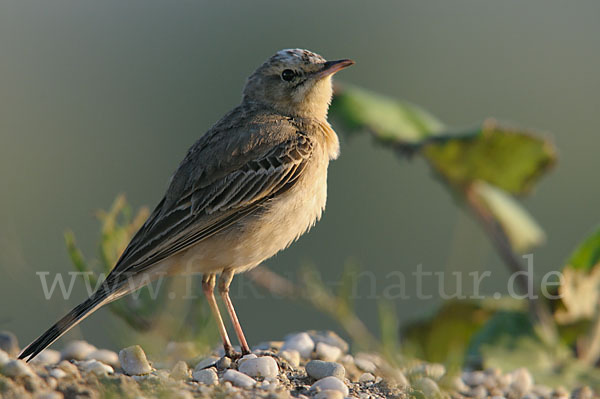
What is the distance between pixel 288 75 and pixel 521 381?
10.7 feet

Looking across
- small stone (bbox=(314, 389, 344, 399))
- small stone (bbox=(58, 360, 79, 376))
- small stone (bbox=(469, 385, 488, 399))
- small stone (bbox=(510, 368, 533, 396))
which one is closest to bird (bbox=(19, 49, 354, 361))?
small stone (bbox=(58, 360, 79, 376))

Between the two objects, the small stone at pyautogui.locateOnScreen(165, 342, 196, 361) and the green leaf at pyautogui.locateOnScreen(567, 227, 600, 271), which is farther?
the green leaf at pyautogui.locateOnScreen(567, 227, 600, 271)

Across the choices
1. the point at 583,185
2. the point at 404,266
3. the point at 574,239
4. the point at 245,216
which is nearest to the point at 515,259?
the point at 245,216

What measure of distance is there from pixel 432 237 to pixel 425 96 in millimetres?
10561

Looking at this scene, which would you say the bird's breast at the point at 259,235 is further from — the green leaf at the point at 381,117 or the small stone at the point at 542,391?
the small stone at the point at 542,391

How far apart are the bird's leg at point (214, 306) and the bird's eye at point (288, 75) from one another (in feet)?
5.96

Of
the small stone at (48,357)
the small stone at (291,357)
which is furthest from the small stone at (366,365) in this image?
the small stone at (48,357)

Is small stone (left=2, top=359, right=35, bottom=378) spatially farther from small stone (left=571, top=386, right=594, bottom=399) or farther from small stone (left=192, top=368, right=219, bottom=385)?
small stone (left=571, top=386, right=594, bottom=399)

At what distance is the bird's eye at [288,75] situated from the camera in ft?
23.7

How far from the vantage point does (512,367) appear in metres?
7.34

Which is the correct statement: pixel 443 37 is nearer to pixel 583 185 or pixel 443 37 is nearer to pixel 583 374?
pixel 583 185

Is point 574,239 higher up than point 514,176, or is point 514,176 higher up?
point 514,176

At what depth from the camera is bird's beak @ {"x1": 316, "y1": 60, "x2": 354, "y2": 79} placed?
689 cm

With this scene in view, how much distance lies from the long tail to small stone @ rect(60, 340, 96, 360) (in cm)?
87
